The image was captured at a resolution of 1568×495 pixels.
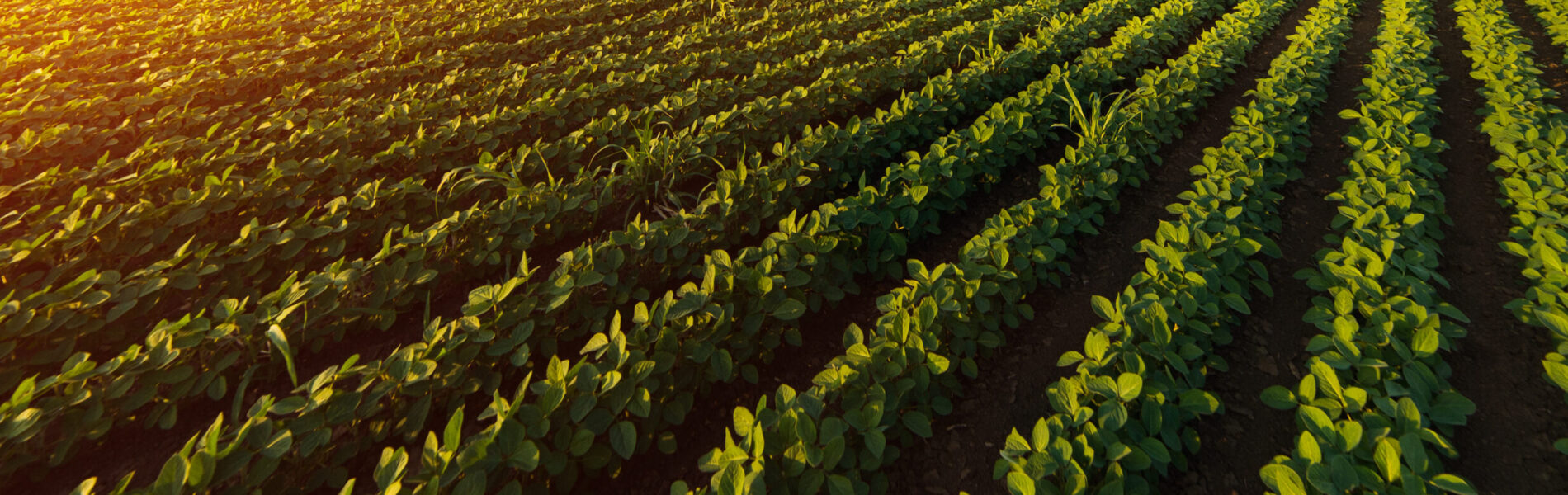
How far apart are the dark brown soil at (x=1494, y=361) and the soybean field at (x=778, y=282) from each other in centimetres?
2

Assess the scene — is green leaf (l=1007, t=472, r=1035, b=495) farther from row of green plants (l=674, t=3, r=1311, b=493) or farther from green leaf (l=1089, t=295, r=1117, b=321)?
green leaf (l=1089, t=295, r=1117, b=321)

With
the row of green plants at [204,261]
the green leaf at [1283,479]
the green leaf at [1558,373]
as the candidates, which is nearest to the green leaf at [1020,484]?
the green leaf at [1283,479]

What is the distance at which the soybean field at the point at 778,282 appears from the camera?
212 cm

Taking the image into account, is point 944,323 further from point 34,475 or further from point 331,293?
point 34,475

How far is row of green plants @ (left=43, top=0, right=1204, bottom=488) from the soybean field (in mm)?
15

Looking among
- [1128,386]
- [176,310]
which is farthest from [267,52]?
[1128,386]

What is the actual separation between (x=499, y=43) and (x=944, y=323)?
6.06 m

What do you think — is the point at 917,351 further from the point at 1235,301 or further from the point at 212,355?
the point at 212,355

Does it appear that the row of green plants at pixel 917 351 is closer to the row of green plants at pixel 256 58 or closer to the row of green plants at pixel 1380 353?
the row of green plants at pixel 1380 353

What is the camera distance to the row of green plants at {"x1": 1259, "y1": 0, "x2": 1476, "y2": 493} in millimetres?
1875

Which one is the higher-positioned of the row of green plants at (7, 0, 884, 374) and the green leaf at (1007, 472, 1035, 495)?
the row of green plants at (7, 0, 884, 374)

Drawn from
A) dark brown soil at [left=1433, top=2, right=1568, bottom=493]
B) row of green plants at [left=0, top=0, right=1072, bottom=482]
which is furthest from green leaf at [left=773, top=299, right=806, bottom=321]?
dark brown soil at [left=1433, top=2, right=1568, bottom=493]

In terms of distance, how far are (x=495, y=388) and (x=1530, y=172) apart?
6.31 m

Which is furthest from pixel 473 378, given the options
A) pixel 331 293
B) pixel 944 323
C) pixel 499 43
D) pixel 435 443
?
pixel 499 43
